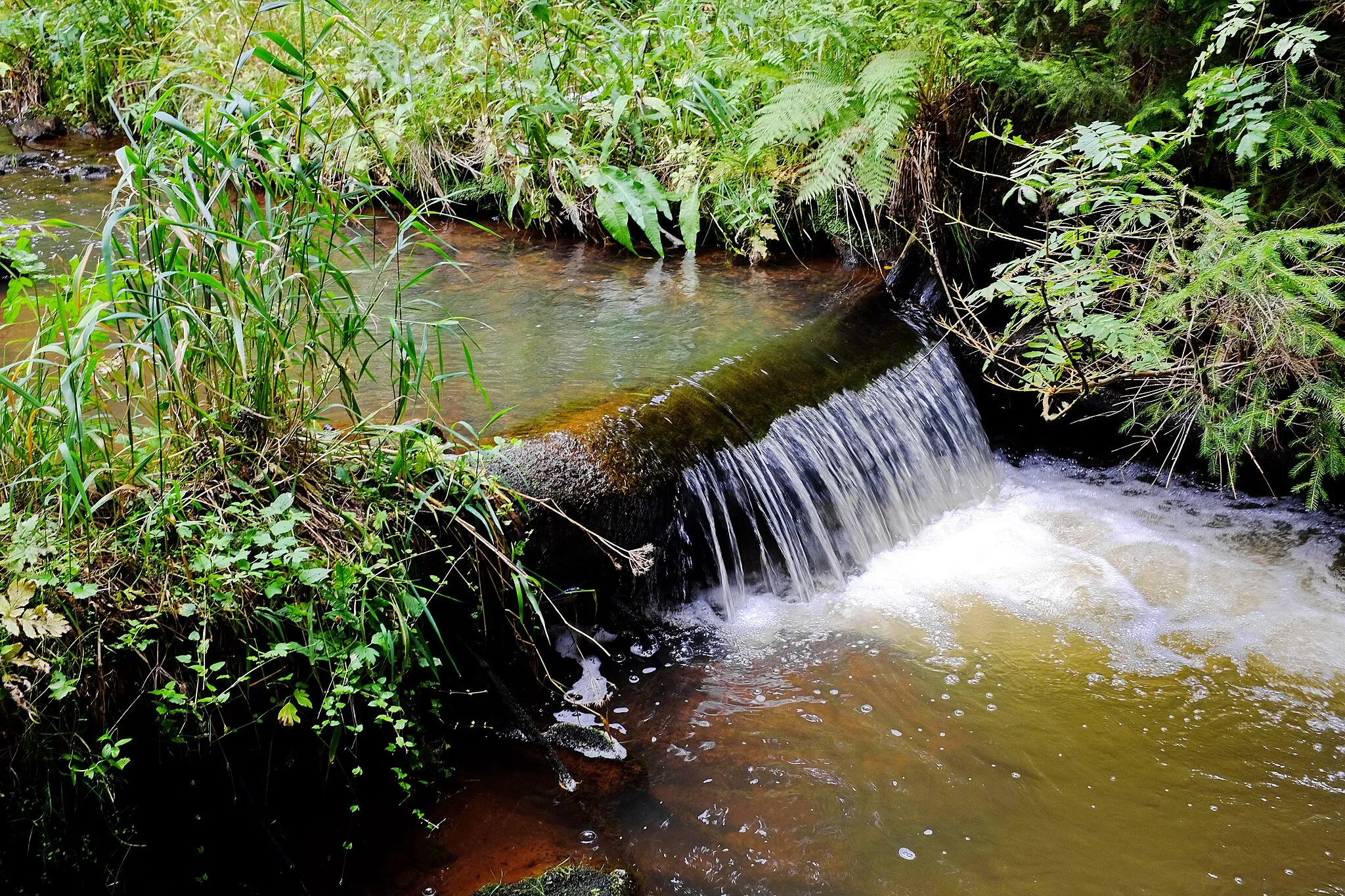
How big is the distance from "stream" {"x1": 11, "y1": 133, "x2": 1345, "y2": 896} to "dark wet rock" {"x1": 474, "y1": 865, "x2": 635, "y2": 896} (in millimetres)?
89

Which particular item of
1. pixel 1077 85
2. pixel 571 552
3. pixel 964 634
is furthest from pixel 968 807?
pixel 1077 85

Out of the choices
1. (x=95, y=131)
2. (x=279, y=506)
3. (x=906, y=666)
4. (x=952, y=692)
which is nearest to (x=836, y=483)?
(x=906, y=666)

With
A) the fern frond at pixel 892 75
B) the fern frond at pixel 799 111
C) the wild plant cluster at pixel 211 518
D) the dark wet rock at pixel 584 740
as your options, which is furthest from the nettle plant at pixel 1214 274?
the wild plant cluster at pixel 211 518

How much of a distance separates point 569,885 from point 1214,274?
3.29m

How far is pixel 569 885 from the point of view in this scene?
2.43 meters

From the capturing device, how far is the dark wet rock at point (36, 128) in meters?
8.14

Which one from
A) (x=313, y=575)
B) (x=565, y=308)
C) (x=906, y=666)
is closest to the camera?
(x=313, y=575)

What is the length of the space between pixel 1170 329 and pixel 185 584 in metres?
4.06

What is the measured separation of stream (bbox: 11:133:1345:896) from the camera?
2.68 m

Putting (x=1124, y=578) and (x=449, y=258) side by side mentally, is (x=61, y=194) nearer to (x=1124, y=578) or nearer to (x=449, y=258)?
(x=449, y=258)

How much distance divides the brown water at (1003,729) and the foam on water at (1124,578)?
0.01 m

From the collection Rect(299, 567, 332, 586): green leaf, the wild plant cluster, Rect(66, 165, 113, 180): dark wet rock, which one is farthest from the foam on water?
Rect(66, 165, 113, 180): dark wet rock

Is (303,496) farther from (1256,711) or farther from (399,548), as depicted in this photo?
(1256,711)

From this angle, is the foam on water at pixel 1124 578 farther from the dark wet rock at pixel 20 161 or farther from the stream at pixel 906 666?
the dark wet rock at pixel 20 161
